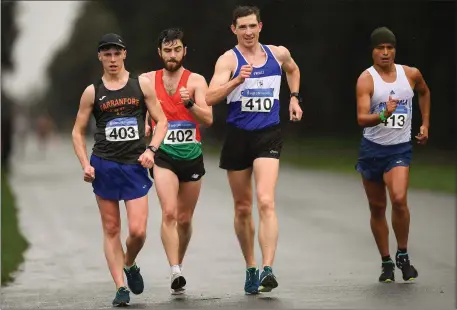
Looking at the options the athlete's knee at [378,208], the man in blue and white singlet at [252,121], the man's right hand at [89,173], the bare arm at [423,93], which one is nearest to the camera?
the man's right hand at [89,173]

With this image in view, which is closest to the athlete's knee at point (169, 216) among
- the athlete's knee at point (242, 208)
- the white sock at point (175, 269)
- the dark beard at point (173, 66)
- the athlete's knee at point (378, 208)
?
the white sock at point (175, 269)

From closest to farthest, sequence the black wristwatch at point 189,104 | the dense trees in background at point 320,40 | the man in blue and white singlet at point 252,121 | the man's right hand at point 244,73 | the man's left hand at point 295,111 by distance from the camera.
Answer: the man's right hand at point 244,73, the black wristwatch at point 189,104, the man in blue and white singlet at point 252,121, the man's left hand at point 295,111, the dense trees in background at point 320,40

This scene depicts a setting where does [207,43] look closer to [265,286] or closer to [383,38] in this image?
[383,38]

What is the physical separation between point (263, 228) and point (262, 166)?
0.52 m

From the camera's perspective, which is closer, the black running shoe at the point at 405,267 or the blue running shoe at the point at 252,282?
the blue running shoe at the point at 252,282

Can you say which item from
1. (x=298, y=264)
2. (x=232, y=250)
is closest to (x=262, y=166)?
(x=298, y=264)

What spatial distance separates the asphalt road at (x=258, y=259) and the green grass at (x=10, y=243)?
0.15 metres

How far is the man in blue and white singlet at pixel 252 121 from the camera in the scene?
11.7m

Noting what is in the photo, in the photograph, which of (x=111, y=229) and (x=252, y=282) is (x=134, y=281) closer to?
(x=111, y=229)

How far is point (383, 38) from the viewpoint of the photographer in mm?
12219

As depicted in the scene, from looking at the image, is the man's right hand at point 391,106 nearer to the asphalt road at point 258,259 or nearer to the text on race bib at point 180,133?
the asphalt road at point 258,259

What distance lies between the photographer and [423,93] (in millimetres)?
12672

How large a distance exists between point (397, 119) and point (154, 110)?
236cm

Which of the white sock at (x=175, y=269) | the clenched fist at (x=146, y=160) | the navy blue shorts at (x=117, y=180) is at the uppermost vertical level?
the clenched fist at (x=146, y=160)
